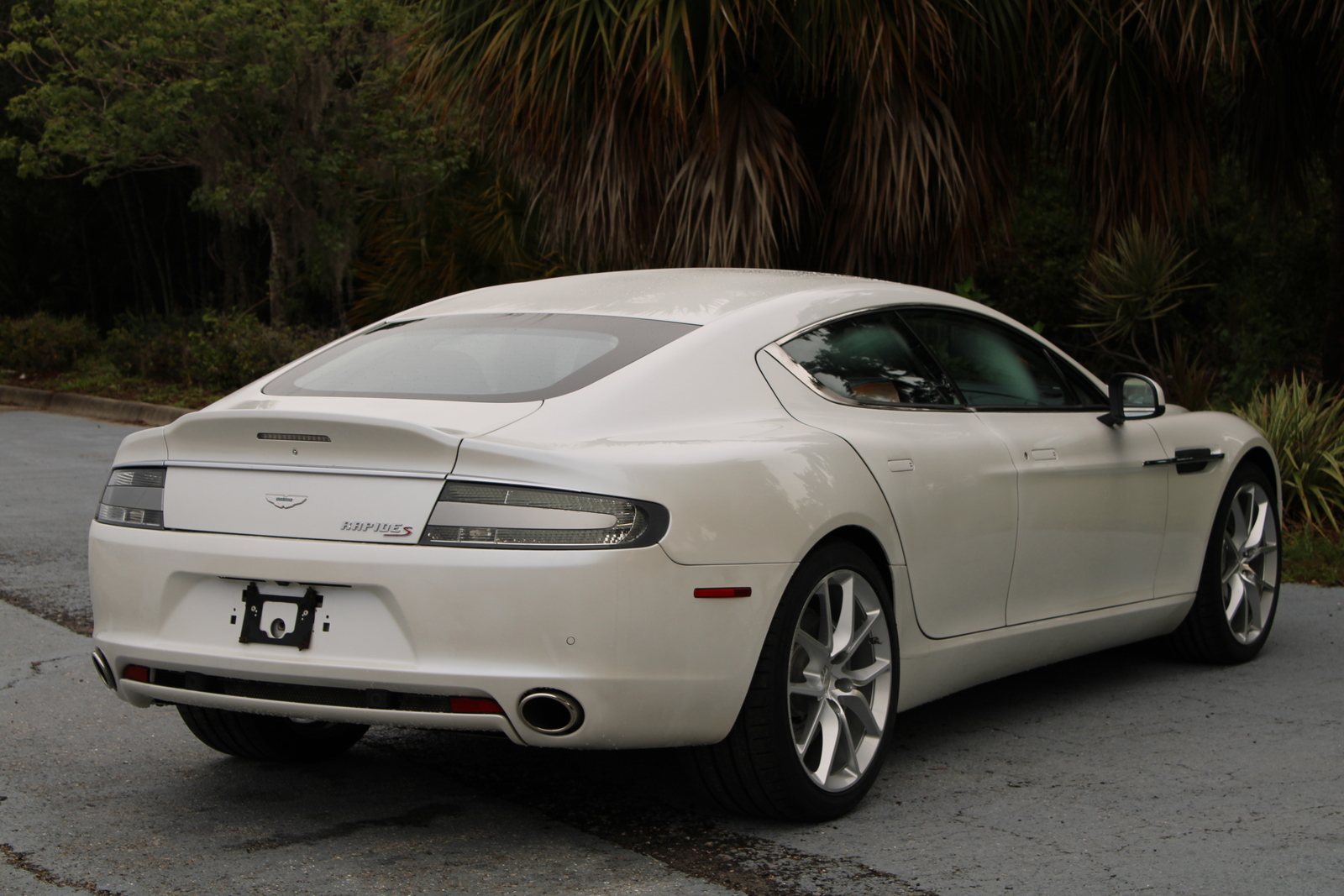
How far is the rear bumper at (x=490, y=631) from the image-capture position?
3289 mm

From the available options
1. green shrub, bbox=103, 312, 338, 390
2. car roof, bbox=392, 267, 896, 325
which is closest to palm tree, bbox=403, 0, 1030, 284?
car roof, bbox=392, 267, 896, 325

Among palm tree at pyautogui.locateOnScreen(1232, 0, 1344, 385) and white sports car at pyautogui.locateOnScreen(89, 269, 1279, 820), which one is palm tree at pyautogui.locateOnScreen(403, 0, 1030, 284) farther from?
white sports car at pyautogui.locateOnScreen(89, 269, 1279, 820)

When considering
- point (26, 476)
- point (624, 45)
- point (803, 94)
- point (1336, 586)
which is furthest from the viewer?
point (26, 476)

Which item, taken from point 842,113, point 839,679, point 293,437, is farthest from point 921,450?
point 842,113

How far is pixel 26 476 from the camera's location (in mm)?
10383

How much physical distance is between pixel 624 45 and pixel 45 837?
6.05m

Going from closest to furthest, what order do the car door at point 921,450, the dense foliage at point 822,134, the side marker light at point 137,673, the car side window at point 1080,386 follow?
the side marker light at point 137,673 → the car door at point 921,450 → the car side window at point 1080,386 → the dense foliage at point 822,134

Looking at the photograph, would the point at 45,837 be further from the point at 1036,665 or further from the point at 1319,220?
the point at 1319,220

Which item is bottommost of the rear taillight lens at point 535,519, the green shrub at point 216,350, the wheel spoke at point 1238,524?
the green shrub at point 216,350

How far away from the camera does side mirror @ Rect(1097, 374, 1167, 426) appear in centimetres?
505

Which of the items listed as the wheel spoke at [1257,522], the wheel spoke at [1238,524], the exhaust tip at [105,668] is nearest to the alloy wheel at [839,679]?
Answer: the exhaust tip at [105,668]

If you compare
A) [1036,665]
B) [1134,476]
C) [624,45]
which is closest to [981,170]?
[624,45]

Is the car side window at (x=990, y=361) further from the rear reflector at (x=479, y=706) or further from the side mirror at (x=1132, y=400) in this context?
the rear reflector at (x=479, y=706)

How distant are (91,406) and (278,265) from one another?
2.71 m
